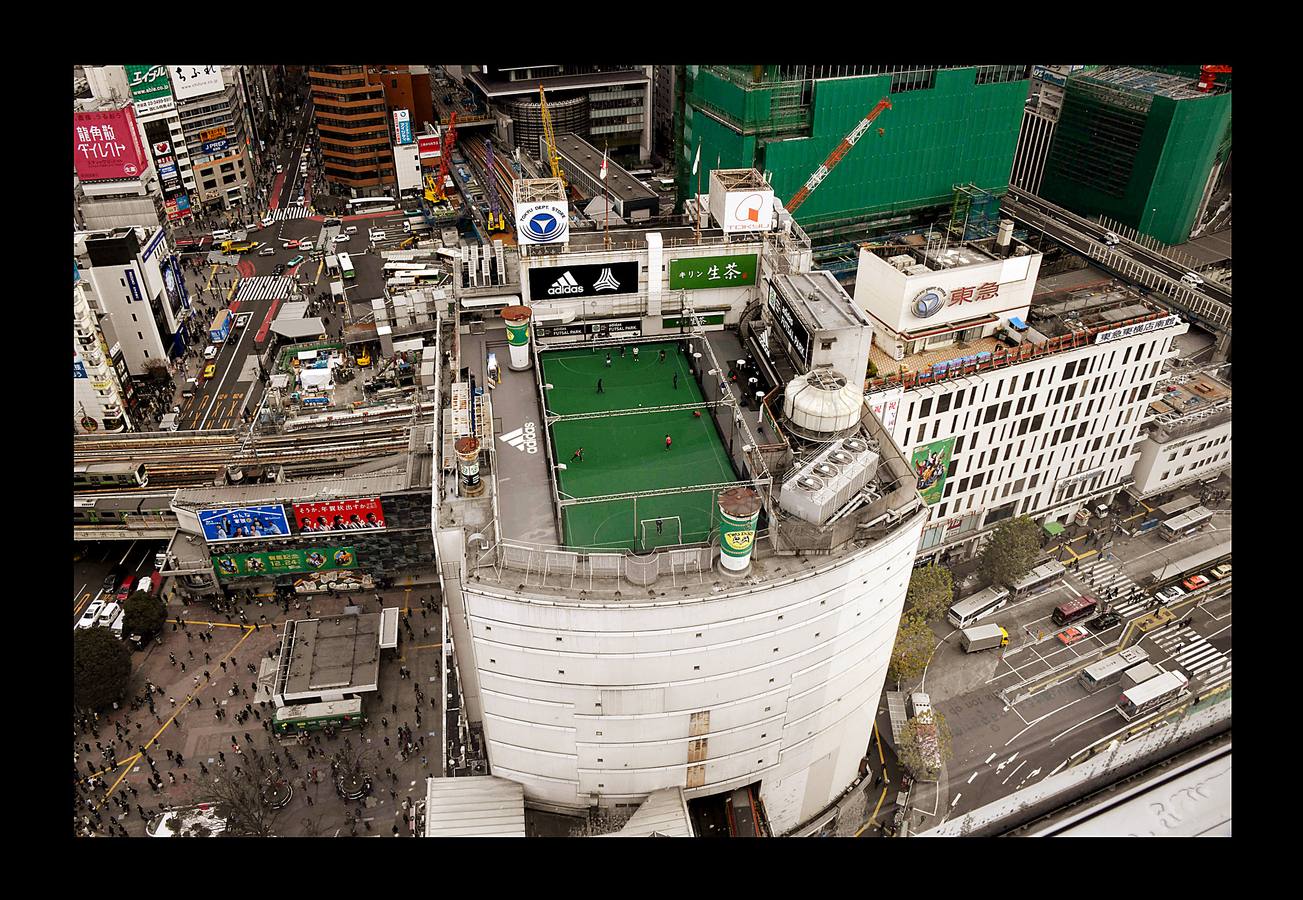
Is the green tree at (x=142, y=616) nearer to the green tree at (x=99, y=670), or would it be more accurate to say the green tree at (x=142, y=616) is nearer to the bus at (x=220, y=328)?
the green tree at (x=99, y=670)

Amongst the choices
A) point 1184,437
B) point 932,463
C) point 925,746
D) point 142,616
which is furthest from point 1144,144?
point 142,616

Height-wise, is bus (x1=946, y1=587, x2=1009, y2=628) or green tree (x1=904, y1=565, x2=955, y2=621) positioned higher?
green tree (x1=904, y1=565, x2=955, y2=621)

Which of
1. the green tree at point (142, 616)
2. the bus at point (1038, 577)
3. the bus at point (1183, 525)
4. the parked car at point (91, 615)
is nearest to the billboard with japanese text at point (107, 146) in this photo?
the parked car at point (91, 615)

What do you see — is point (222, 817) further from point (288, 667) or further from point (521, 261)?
point (521, 261)

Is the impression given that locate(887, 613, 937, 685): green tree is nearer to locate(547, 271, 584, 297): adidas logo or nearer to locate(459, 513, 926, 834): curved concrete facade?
locate(459, 513, 926, 834): curved concrete facade

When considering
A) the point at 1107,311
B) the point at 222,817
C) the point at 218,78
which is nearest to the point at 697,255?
the point at 1107,311

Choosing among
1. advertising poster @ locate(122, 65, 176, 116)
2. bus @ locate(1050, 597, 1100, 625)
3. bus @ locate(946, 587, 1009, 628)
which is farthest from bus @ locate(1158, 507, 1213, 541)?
advertising poster @ locate(122, 65, 176, 116)
